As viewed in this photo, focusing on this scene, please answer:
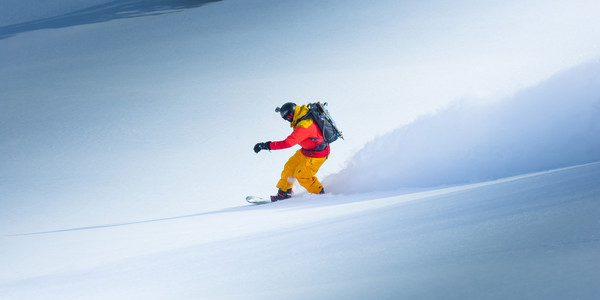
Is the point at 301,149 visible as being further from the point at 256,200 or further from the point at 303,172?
the point at 256,200

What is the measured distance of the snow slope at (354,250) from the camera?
2.60 m

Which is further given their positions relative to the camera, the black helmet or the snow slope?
the black helmet

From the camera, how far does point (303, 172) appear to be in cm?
533

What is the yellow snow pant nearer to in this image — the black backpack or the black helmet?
the black backpack

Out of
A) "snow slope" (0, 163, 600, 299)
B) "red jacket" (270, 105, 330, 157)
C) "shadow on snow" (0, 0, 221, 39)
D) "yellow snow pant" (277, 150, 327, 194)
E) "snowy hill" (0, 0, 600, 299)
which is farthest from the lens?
"shadow on snow" (0, 0, 221, 39)

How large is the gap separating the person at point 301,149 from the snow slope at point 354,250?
277 millimetres

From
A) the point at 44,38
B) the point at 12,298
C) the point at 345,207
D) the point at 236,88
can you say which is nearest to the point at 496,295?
the point at 345,207

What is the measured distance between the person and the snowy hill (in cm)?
23

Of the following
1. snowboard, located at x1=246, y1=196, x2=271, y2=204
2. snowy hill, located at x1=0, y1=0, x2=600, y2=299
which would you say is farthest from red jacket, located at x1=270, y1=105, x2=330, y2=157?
snowboard, located at x1=246, y1=196, x2=271, y2=204

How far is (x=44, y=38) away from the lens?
53.7 ft

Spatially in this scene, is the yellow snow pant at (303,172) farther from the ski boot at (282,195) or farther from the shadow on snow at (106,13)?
the shadow on snow at (106,13)

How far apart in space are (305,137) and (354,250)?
6.04 feet

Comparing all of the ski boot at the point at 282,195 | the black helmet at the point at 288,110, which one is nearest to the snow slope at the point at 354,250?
the ski boot at the point at 282,195

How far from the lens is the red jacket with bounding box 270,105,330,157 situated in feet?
16.4
